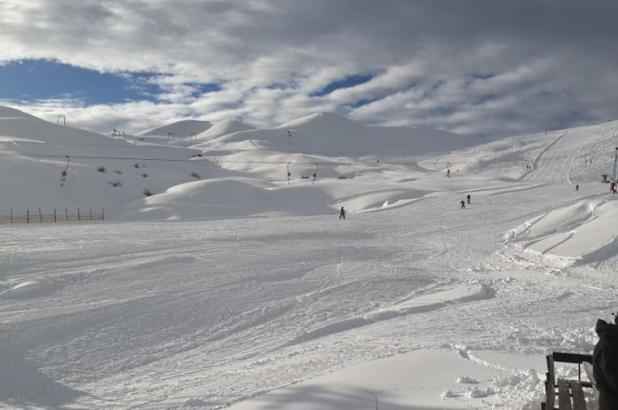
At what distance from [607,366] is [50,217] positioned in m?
47.8

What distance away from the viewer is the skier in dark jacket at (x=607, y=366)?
4039 mm

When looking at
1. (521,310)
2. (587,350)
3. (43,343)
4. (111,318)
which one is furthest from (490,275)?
(43,343)

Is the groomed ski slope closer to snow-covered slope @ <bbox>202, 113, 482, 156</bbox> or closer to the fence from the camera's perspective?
the fence

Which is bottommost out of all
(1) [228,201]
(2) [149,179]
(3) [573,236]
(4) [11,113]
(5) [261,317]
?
(5) [261,317]

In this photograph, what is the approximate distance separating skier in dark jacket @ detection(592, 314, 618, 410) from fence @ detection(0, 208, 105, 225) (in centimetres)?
4231

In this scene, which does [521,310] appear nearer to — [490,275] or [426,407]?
[490,275]

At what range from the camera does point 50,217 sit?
44.2 m

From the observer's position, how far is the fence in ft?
134

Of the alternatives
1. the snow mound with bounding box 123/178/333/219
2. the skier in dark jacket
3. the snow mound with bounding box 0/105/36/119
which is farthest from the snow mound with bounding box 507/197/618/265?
the snow mound with bounding box 0/105/36/119

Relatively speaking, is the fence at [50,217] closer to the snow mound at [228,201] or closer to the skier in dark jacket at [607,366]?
the snow mound at [228,201]

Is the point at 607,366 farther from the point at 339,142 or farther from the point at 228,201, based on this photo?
the point at 339,142

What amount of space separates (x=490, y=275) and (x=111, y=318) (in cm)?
1241

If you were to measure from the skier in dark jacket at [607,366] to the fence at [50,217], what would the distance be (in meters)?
42.3

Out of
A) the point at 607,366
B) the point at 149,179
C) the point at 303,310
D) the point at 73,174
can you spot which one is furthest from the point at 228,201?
the point at 607,366
